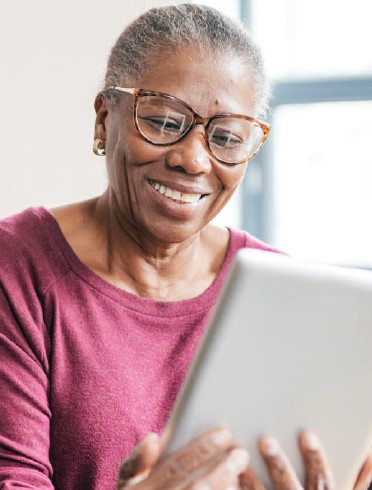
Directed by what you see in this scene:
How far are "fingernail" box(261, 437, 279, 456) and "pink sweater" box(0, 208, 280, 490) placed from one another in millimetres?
371

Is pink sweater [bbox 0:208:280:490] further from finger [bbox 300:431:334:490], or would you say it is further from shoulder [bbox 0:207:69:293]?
finger [bbox 300:431:334:490]

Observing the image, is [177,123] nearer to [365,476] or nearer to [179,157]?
[179,157]

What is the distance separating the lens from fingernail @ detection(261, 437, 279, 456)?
884 millimetres

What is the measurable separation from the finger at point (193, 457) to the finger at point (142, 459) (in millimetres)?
20

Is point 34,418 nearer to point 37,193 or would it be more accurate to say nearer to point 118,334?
point 118,334

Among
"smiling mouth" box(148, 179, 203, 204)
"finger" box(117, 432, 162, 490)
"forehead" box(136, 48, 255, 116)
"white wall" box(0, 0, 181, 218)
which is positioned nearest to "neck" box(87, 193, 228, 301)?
"smiling mouth" box(148, 179, 203, 204)

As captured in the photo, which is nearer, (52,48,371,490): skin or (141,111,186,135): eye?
(52,48,371,490): skin

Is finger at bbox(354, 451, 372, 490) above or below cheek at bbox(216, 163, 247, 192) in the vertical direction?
below

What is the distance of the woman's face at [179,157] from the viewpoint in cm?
119

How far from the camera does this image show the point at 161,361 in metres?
1.29

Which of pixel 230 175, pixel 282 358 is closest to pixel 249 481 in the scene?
pixel 282 358

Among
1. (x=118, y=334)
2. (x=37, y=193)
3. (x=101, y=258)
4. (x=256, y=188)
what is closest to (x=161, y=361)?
(x=118, y=334)

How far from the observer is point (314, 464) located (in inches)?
36.3

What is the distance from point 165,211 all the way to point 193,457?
1.51 ft
